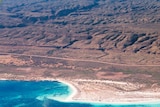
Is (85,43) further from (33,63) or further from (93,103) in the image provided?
(93,103)

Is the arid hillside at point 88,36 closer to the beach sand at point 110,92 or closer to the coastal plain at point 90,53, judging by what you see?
the coastal plain at point 90,53

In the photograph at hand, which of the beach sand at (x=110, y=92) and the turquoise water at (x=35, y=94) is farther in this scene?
the beach sand at (x=110, y=92)

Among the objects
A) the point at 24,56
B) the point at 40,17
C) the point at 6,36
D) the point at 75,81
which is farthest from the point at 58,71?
the point at 40,17

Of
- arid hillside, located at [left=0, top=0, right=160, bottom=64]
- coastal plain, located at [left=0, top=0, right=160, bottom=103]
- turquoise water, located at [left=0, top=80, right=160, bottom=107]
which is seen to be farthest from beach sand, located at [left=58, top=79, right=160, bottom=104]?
arid hillside, located at [left=0, top=0, right=160, bottom=64]

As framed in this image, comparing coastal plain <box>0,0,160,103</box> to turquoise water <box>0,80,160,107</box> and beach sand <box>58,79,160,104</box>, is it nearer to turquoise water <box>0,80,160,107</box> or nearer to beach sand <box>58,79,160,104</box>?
beach sand <box>58,79,160,104</box>

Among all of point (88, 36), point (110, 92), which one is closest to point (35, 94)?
point (110, 92)

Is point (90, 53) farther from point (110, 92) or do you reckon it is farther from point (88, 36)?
point (110, 92)

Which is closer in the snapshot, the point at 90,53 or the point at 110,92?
the point at 110,92

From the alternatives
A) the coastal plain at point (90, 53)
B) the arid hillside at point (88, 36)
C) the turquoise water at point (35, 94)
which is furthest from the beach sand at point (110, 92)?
the arid hillside at point (88, 36)
